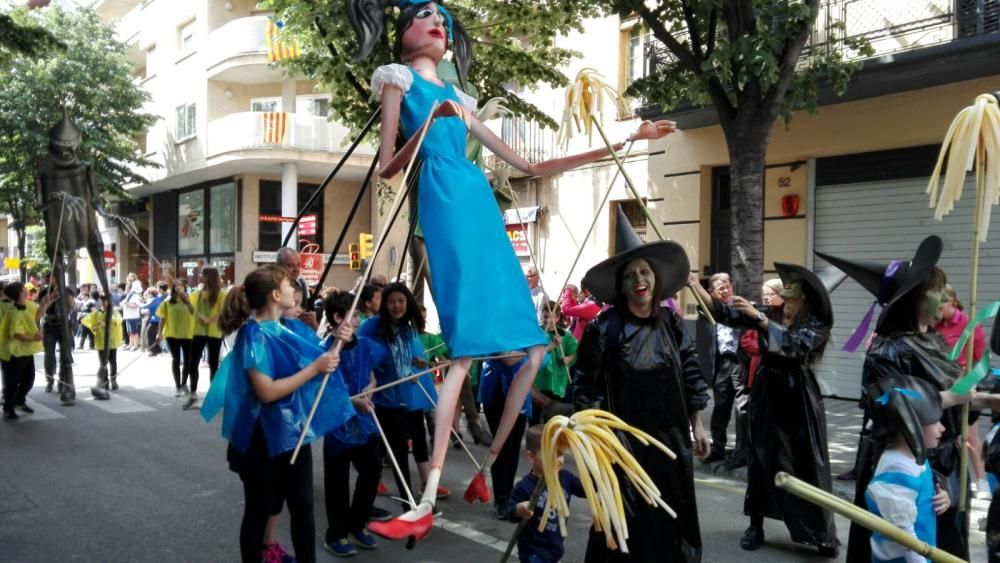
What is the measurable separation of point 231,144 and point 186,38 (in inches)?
238

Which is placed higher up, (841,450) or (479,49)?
(479,49)

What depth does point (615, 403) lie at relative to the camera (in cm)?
440

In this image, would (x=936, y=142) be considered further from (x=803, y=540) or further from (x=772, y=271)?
(x=803, y=540)

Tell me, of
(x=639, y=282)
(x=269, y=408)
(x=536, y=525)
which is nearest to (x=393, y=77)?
(x=639, y=282)

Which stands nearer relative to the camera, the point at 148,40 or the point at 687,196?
the point at 687,196

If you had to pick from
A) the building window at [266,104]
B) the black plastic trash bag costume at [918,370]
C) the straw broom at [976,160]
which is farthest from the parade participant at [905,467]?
the building window at [266,104]

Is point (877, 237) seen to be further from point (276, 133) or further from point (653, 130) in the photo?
point (276, 133)

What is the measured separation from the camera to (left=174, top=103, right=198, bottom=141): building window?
28.3 meters

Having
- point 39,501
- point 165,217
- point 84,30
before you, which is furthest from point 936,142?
point 165,217

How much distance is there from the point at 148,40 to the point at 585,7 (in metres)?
25.5

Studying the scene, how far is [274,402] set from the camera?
169 inches

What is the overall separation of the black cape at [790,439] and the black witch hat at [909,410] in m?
1.77

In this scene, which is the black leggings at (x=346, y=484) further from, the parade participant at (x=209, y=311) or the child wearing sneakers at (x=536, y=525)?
the parade participant at (x=209, y=311)

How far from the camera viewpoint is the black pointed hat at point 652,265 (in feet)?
14.6
